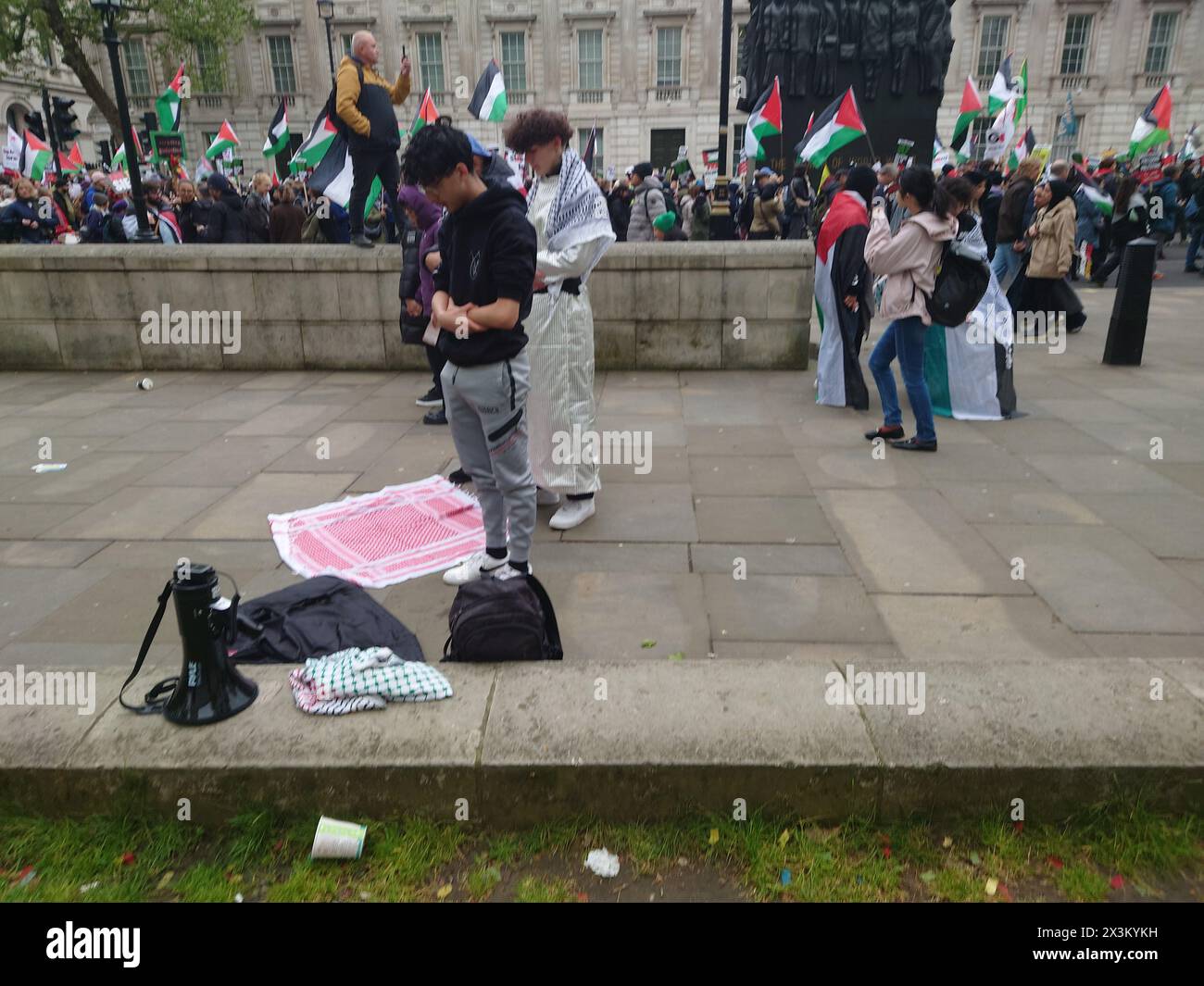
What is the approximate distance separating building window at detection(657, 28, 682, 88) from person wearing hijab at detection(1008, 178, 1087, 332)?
3890 cm

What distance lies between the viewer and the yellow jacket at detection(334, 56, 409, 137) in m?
7.75

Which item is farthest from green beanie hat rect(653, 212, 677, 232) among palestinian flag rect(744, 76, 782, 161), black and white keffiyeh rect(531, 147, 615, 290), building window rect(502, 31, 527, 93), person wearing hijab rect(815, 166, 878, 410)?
building window rect(502, 31, 527, 93)

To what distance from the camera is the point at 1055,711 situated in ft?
8.82

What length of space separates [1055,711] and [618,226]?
45.4 ft

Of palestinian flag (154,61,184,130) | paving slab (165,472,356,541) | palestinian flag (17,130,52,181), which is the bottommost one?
paving slab (165,472,356,541)

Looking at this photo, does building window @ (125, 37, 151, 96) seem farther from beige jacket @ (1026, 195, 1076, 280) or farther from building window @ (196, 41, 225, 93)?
beige jacket @ (1026, 195, 1076, 280)

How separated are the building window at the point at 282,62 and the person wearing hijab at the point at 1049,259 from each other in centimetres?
4559

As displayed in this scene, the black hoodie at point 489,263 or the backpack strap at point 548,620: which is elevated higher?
the black hoodie at point 489,263

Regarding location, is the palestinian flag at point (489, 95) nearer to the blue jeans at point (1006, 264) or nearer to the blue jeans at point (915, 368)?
the blue jeans at point (1006, 264)

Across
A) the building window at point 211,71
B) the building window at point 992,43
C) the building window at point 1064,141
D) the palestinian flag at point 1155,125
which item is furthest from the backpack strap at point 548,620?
the building window at point 1064,141

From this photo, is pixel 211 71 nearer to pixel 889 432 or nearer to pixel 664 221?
pixel 664 221

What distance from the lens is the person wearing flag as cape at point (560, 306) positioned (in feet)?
13.8

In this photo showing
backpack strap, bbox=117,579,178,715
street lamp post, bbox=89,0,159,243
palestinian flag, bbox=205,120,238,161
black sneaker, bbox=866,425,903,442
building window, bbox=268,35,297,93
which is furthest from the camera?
building window, bbox=268,35,297,93
